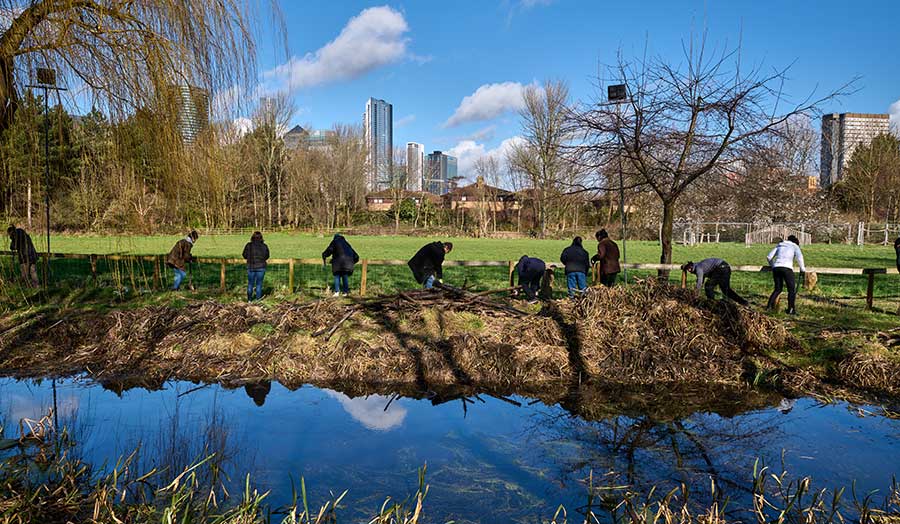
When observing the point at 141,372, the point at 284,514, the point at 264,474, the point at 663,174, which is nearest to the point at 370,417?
the point at 264,474

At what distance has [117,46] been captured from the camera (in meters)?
4.88

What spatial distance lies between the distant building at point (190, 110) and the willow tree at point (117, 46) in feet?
0.23

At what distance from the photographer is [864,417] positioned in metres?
6.95

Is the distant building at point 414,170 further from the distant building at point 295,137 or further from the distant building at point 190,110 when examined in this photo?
the distant building at point 190,110

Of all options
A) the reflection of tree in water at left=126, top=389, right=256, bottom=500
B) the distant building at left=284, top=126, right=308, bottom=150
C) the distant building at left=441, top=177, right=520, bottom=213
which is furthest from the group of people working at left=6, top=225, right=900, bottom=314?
the distant building at left=284, top=126, right=308, bottom=150

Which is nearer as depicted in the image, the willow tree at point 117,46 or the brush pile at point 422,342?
the willow tree at point 117,46

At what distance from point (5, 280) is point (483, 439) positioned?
5218 millimetres

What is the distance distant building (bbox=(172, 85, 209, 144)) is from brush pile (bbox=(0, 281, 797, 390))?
13.1ft

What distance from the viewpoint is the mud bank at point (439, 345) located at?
27.6 ft

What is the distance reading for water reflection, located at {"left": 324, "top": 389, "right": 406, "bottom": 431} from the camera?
664 centimetres

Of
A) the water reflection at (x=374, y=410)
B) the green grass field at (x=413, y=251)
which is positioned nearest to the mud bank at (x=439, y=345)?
the water reflection at (x=374, y=410)

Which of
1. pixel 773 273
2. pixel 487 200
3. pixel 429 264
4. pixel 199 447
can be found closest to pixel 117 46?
pixel 199 447

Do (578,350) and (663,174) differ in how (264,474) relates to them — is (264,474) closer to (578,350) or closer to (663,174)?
(578,350)

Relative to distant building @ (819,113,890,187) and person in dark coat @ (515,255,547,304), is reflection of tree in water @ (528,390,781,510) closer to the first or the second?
person in dark coat @ (515,255,547,304)
